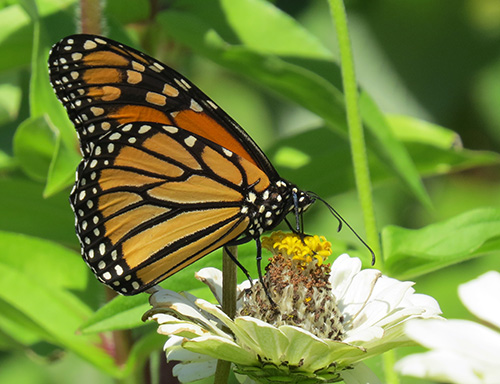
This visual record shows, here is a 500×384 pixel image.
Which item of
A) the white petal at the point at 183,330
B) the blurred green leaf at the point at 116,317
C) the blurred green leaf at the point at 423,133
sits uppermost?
the blurred green leaf at the point at 423,133

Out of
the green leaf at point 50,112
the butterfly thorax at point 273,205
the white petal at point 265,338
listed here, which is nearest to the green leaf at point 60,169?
the green leaf at point 50,112

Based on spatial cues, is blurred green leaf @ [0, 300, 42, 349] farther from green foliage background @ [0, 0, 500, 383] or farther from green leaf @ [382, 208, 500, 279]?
green leaf @ [382, 208, 500, 279]

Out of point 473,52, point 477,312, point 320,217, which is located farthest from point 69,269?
point 473,52

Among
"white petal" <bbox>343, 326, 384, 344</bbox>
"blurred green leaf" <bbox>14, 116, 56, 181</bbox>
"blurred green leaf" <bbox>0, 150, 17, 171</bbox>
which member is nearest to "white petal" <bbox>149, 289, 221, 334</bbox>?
"white petal" <bbox>343, 326, 384, 344</bbox>

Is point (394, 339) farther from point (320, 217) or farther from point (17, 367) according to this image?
point (17, 367)

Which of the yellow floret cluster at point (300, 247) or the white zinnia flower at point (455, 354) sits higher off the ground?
the white zinnia flower at point (455, 354)

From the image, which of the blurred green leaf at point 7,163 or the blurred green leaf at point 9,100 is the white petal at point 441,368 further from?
the blurred green leaf at point 9,100
